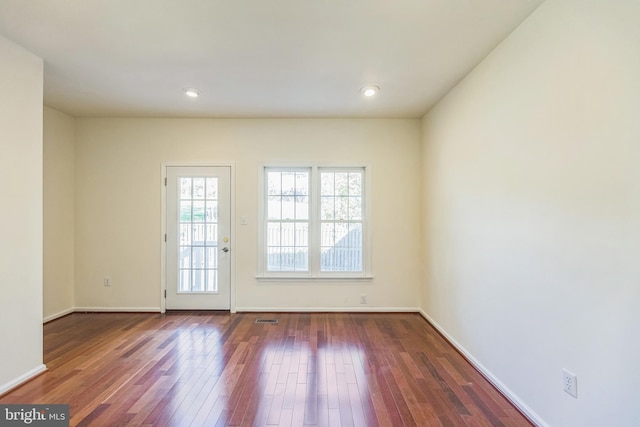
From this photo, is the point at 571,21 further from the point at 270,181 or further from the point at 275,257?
the point at 275,257

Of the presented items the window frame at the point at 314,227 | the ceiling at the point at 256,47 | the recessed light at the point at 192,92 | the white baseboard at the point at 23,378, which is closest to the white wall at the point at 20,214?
the white baseboard at the point at 23,378

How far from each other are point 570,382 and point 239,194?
3.64 metres

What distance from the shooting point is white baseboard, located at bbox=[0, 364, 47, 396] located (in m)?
2.14

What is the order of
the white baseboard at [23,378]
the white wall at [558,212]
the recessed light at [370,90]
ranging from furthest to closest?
the recessed light at [370,90], the white baseboard at [23,378], the white wall at [558,212]

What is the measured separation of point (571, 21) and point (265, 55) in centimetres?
202

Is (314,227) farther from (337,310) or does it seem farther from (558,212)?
(558,212)

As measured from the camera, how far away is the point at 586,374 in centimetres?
151

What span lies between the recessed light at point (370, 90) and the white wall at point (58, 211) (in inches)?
152

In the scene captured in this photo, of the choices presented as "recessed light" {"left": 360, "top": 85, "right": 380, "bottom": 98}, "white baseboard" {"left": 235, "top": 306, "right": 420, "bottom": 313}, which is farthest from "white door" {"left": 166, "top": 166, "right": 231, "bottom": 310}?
"recessed light" {"left": 360, "top": 85, "right": 380, "bottom": 98}

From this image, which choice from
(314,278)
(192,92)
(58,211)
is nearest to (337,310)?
(314,278)

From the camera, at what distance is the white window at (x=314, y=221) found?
401 centimetres

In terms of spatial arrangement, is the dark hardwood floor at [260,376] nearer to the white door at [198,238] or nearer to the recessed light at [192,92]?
the white door at [198,238]

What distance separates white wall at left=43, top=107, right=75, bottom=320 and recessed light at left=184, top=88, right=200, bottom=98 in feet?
6.48

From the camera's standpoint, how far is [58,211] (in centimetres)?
373
